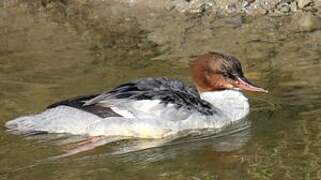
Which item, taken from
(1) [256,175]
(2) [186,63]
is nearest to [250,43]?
(2) [186,63]

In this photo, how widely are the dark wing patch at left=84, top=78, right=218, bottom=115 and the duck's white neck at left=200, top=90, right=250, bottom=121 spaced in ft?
0.72

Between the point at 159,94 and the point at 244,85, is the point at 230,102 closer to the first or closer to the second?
the point at 244,85

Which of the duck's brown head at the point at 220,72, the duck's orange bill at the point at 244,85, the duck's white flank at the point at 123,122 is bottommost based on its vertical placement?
A: the duck's white flank at the point at 123,122

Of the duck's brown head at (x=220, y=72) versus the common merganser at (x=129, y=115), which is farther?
the duck's brown head at (x=220, y=72)

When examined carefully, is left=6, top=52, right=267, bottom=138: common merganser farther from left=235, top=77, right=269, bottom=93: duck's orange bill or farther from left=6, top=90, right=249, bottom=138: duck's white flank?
left=235, top=77, right=269, bottom=93: duck's orange bill

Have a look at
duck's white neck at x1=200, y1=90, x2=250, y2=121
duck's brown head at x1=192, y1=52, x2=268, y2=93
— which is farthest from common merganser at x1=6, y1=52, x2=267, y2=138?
duck's brown head at x1=192, y1=52, x2=268, y2=93

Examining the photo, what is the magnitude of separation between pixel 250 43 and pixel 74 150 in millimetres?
4501

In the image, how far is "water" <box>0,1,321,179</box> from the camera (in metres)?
7.69

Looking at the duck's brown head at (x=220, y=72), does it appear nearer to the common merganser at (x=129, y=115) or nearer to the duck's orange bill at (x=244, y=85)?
the duck's orange bill at (x=244, y=85)

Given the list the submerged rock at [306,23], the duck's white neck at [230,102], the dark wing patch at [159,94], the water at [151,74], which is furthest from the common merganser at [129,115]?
the submerged rock at [306,23]

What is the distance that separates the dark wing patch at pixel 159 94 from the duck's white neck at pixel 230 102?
220 millimetres

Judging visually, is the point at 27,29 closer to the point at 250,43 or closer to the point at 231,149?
the point at 250,43

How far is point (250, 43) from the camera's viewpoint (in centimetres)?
1206

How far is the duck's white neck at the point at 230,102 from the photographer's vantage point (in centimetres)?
907
